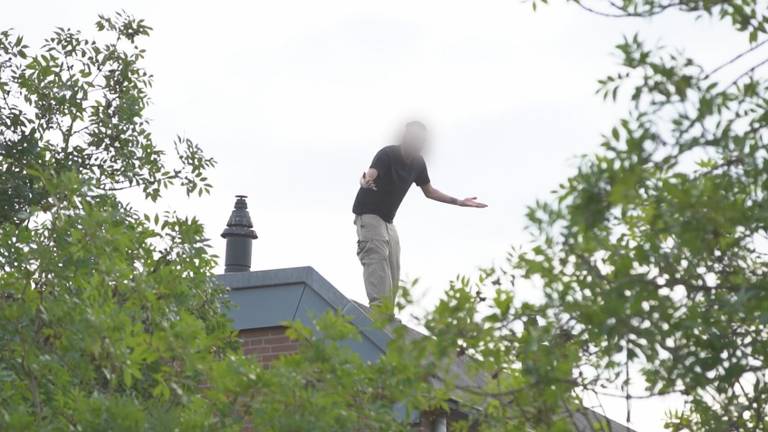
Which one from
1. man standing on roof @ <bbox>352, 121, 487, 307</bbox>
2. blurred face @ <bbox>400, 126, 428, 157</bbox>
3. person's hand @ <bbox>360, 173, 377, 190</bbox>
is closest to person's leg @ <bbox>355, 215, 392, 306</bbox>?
man standing on roof @ <bbox>352, 121, 487, 307</bbox>

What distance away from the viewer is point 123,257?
7.54m

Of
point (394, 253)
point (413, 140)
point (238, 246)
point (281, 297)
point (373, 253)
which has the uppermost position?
point (238, 246)

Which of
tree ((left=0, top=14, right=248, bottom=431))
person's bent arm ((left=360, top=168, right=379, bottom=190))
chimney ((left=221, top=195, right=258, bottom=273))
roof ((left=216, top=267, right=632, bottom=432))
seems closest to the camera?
tree ((left=0, top=14, right=248, bottom=431))

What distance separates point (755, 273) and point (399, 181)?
5.54 meters

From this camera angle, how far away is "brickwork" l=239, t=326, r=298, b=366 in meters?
11.0

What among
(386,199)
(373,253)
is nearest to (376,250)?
(373,253)

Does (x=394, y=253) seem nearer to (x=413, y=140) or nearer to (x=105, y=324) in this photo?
(x=413, y=140)

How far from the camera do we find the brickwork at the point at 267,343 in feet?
36.1

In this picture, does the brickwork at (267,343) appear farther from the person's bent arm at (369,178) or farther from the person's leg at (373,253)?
the person's bent arm at (369,178)

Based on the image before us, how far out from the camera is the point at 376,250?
37.1 feet

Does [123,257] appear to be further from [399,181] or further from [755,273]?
[399,181]

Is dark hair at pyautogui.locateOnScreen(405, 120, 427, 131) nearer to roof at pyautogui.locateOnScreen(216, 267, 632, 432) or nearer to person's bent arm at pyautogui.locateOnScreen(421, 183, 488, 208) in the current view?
person's bent arm at pyautogui.locateOnScreen(421, 183, 488, 208)

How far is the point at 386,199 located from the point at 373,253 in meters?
0.43

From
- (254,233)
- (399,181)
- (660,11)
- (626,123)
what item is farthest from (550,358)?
(254,233)
